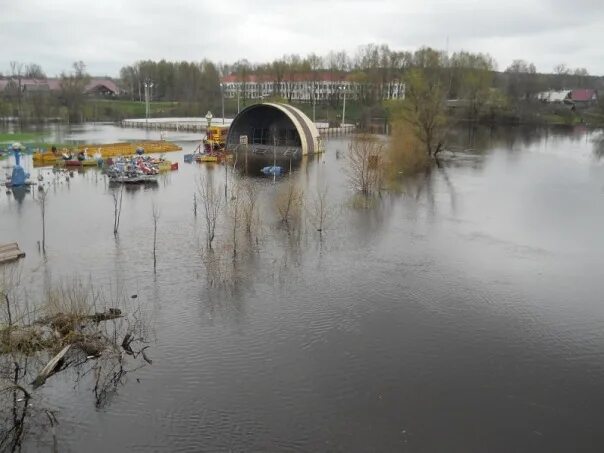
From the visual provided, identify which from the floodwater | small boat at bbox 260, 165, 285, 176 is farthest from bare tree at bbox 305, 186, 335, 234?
small boat at bbox 260, 165, 285, 176

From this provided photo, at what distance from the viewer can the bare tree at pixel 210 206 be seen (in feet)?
59.0

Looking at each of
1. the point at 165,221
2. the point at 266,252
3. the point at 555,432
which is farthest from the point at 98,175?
the point at 555,432

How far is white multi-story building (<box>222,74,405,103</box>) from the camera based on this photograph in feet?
277

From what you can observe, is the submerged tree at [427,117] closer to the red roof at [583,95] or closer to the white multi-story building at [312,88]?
the white multi-story building at [312,88]

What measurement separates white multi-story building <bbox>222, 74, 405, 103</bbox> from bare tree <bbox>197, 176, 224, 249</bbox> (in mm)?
58615

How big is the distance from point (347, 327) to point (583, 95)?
3813 inches

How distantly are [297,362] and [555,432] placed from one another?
15.4ft

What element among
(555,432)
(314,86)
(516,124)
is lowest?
(555,432)

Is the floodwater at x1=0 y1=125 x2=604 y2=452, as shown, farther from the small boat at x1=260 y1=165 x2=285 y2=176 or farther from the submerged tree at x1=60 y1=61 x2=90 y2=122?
the submerged tree at x1=60 y1=61 x2=90 y2=122

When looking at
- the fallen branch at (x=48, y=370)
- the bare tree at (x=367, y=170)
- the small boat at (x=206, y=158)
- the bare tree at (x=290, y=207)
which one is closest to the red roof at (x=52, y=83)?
the small boat at (x=206, y=158)

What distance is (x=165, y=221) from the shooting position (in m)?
21.2

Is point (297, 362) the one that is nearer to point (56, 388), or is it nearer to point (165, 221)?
point (56, 388)

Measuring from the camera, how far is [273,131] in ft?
139

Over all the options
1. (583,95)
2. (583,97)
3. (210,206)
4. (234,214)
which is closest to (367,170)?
(210,206)
